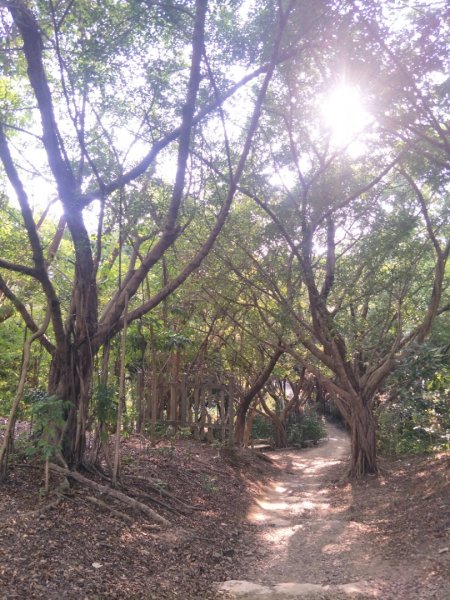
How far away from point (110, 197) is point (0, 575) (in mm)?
5323

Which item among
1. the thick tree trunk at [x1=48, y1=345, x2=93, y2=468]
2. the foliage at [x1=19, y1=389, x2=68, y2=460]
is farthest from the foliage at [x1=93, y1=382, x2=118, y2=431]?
the foliage at [x1=19, y1=389, x2=68, y2=460]

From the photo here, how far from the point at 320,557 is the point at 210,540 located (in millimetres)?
1358

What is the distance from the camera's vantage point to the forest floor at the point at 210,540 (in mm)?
4914

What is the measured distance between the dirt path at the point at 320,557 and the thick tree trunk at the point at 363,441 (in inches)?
24.7

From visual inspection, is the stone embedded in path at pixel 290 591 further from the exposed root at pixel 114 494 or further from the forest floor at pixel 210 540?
the exposed root at pixel 114 494

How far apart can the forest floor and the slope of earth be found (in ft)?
0.06

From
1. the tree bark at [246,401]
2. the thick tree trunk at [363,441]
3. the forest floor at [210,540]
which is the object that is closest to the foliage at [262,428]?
the tree bark at [246,401]

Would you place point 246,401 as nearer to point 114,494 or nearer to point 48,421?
point 114,494

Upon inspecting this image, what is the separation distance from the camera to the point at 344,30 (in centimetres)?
800

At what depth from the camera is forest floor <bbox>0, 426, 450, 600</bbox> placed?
4914 mm

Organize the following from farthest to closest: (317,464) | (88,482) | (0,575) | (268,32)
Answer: (317,464)
(268,32)
(88,482)
(0,575)

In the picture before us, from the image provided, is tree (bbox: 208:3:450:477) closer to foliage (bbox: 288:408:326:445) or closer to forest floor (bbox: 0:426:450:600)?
forest floor (bbox: 0:426:450:600)

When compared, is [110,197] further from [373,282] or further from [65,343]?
[373,282]

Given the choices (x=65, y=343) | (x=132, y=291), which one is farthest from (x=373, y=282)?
(x=65, y=343)
